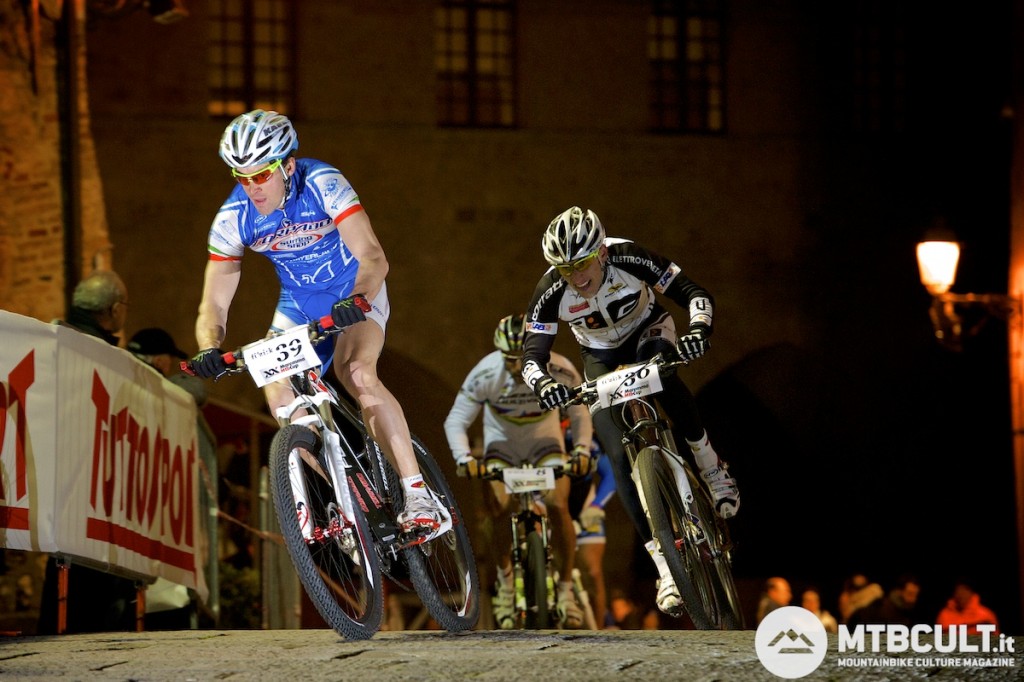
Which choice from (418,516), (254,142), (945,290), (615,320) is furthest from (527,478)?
(945,290)

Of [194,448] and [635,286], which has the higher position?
[635,286]

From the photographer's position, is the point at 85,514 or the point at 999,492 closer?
the point at 85,514

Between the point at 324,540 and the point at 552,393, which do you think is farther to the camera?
the point at 552,393

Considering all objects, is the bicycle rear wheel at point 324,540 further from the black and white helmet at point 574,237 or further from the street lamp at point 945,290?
the street lamp at point 945,290

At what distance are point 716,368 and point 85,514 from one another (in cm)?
1774

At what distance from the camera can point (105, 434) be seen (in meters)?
8.82

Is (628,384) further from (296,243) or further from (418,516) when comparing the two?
(296,243)

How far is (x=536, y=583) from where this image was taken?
431 inches

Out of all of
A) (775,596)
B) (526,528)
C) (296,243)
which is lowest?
(775,596)

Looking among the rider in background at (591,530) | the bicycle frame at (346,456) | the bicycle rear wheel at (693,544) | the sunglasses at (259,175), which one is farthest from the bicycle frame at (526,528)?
the sunglasses at (259,175)

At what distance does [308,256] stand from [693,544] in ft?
7.92

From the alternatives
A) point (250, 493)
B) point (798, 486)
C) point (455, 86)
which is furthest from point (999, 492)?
point (250, 493)

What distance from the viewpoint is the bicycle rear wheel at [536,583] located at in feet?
35.6

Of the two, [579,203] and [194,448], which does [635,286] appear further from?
[579,203]
